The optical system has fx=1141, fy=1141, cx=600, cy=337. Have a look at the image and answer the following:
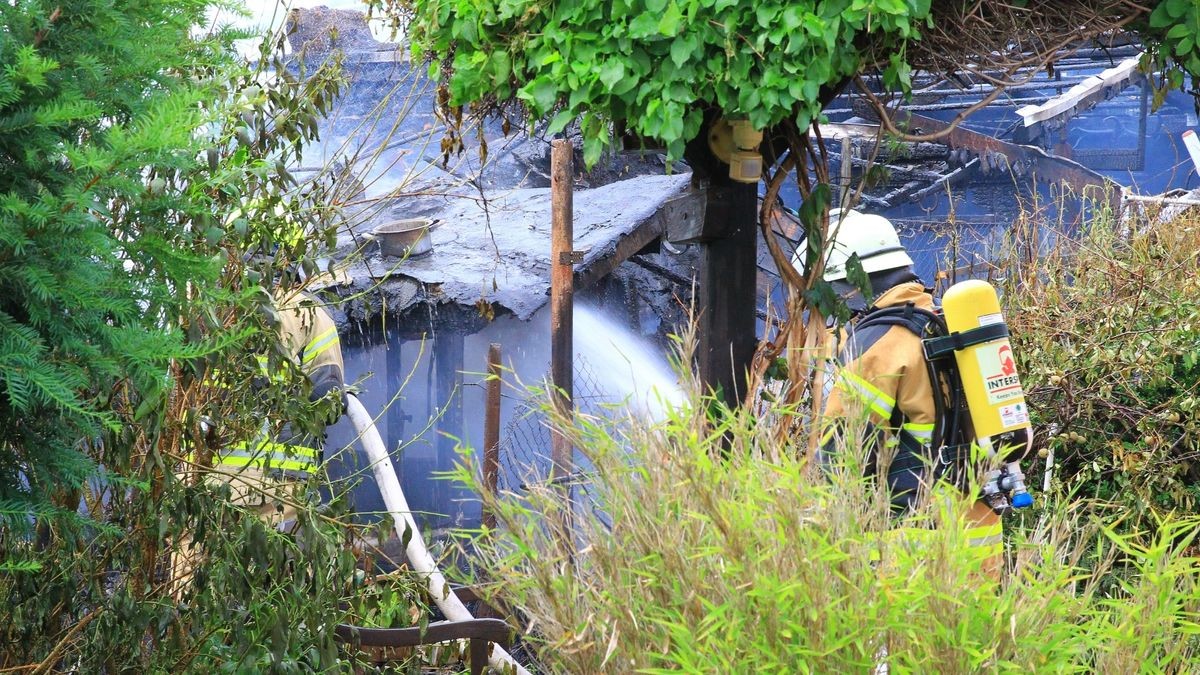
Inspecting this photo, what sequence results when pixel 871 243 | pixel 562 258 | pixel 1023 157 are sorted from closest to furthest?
pixel 871 243
pixel 562 258
pixel 1023 157

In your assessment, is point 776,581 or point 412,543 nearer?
point 776,581

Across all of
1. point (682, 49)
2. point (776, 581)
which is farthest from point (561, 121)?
point (776, 581)

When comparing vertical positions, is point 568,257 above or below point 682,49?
below

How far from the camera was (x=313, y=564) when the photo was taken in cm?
253

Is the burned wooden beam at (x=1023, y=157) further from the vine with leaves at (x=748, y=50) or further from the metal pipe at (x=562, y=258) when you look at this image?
the vine with leaves at (x=748, y=50)

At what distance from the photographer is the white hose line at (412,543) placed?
316 cm

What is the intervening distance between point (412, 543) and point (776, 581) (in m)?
2.45

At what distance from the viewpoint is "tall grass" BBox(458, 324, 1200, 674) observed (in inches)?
62.3

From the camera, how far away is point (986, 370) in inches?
128

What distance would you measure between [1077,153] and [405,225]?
19.1 ft

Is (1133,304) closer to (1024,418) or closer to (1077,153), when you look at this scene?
(1024,418)

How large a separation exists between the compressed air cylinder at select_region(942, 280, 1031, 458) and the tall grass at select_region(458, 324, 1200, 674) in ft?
4.52

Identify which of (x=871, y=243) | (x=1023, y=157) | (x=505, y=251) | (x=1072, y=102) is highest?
(x=1072, y=102)

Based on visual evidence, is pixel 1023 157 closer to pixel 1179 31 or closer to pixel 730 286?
pixel 730 286
